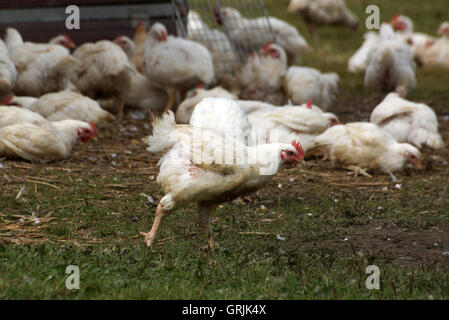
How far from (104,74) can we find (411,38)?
26.2 ft

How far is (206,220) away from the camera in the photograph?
429cm

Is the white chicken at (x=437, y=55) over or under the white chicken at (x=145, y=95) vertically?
over

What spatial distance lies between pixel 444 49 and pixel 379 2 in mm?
6548

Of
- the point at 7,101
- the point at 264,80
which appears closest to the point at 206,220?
the point at 7,101

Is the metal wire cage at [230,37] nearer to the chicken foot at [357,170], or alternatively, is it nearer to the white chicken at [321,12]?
the chicken foot at [357,170]

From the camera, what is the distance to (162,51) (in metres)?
8.22

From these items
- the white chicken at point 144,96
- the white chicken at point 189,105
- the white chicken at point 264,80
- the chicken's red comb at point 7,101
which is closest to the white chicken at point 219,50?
the white chicken at point 264,80

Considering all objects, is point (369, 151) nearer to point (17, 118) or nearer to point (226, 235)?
point (226, 235)

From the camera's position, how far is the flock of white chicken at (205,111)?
13.0ft

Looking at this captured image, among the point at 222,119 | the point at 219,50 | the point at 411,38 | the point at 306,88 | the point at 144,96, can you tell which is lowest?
the point at 222,119

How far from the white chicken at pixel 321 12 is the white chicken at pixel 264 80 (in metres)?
7.40

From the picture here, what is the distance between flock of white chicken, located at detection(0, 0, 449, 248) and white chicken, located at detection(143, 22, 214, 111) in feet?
0.05

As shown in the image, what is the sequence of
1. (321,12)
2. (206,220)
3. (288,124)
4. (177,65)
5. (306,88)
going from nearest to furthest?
(206,220), (288,124), (177,65), (306,88), (321,12)
